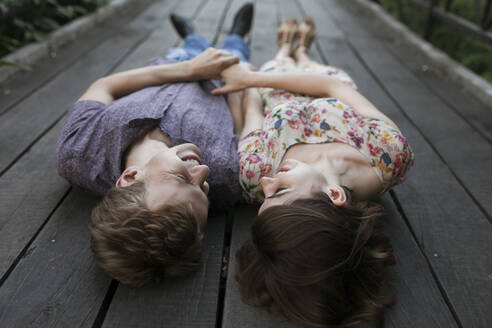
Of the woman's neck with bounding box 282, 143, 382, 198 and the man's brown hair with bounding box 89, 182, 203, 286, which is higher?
the man's brown hair with bounding box 89, 182, 203, 286

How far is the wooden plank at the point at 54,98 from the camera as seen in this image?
1.90m

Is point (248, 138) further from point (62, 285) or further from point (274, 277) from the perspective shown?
point (62, 285)

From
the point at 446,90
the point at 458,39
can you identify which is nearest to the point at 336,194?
the point at 446,90

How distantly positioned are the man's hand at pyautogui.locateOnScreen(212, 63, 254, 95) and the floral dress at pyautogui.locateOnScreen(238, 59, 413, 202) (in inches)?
14.4


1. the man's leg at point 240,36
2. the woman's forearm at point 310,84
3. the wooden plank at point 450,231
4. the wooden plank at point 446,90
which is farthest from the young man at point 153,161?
the wooden plank at point 446,90

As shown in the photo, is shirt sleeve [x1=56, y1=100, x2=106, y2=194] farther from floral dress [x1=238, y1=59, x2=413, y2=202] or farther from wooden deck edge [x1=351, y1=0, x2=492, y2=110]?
wooden deck edge [x1=351, y1=0, x2=492, y2=110]

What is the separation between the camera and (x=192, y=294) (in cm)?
118

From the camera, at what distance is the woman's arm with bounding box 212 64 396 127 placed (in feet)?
5.63

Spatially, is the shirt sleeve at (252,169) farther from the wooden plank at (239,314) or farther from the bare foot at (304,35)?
the bare foot at (304,35)

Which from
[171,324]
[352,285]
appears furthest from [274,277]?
[171,324]

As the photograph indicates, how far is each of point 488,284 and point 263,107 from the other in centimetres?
125

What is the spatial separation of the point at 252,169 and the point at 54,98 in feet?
5.13

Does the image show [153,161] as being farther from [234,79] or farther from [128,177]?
[234,79]

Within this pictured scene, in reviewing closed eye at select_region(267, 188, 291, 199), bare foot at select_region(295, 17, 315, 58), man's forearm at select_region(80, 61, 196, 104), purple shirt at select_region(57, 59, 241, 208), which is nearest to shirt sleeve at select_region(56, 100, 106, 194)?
purple shirt at select_region(57, 59, 241, 208)
